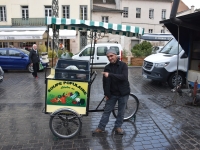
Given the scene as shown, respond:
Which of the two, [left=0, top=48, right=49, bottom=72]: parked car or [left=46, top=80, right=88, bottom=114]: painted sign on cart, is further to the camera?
[left=0, top=48, right=49, bottom=72]: parked car

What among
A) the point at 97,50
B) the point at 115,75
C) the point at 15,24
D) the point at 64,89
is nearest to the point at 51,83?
the point at 64,89

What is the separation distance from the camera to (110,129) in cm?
475

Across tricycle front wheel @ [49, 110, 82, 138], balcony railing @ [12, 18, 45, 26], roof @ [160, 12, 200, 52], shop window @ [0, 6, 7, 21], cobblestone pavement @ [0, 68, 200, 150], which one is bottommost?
cobblestone pavement @ [0, 68, 200, 150]

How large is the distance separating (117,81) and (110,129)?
1224 mm

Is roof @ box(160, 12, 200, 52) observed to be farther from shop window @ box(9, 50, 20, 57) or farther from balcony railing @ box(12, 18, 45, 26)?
balcony railing @ box(12, 18, 45, 26)

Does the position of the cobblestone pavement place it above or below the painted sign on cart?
below

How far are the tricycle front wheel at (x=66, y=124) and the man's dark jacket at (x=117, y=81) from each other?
2.79 feet

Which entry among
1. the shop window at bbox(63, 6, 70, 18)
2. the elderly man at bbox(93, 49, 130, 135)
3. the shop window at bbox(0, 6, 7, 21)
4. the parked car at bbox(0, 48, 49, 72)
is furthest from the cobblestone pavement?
the shop window at bbox(0, 6, 7, 21)

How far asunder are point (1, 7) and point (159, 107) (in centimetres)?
2537

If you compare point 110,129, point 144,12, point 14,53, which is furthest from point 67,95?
point 144,12

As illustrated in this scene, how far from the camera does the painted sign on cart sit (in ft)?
14.1

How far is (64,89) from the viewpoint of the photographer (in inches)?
171

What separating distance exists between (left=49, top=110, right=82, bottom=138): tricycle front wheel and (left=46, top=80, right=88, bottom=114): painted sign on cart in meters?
0.15

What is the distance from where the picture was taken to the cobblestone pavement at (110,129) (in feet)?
13.3
